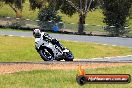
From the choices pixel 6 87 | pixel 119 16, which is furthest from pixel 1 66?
pixel 119 16

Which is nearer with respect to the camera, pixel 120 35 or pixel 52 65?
pixel 52 65

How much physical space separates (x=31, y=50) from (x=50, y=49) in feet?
37.6

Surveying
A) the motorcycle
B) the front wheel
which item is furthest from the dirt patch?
the front wheel

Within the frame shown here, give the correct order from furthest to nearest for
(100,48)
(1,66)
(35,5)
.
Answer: (35,5) < (100,48) < (1,66)

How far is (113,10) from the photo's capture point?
5441 cm

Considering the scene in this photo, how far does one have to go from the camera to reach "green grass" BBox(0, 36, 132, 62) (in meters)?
28.9

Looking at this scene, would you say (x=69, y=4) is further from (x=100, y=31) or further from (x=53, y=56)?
(x=53, y=56)

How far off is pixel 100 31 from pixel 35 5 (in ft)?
78.5

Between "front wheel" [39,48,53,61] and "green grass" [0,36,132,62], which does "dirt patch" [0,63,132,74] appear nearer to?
"front wheel" [39,48,53,61]

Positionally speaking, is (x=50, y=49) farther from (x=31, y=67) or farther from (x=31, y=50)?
(x=31, y=50)

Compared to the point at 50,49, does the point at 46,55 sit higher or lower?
lower

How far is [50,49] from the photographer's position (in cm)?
2025

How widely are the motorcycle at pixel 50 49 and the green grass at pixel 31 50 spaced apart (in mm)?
7227

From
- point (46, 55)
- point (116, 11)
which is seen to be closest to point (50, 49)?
point (46, 55)
